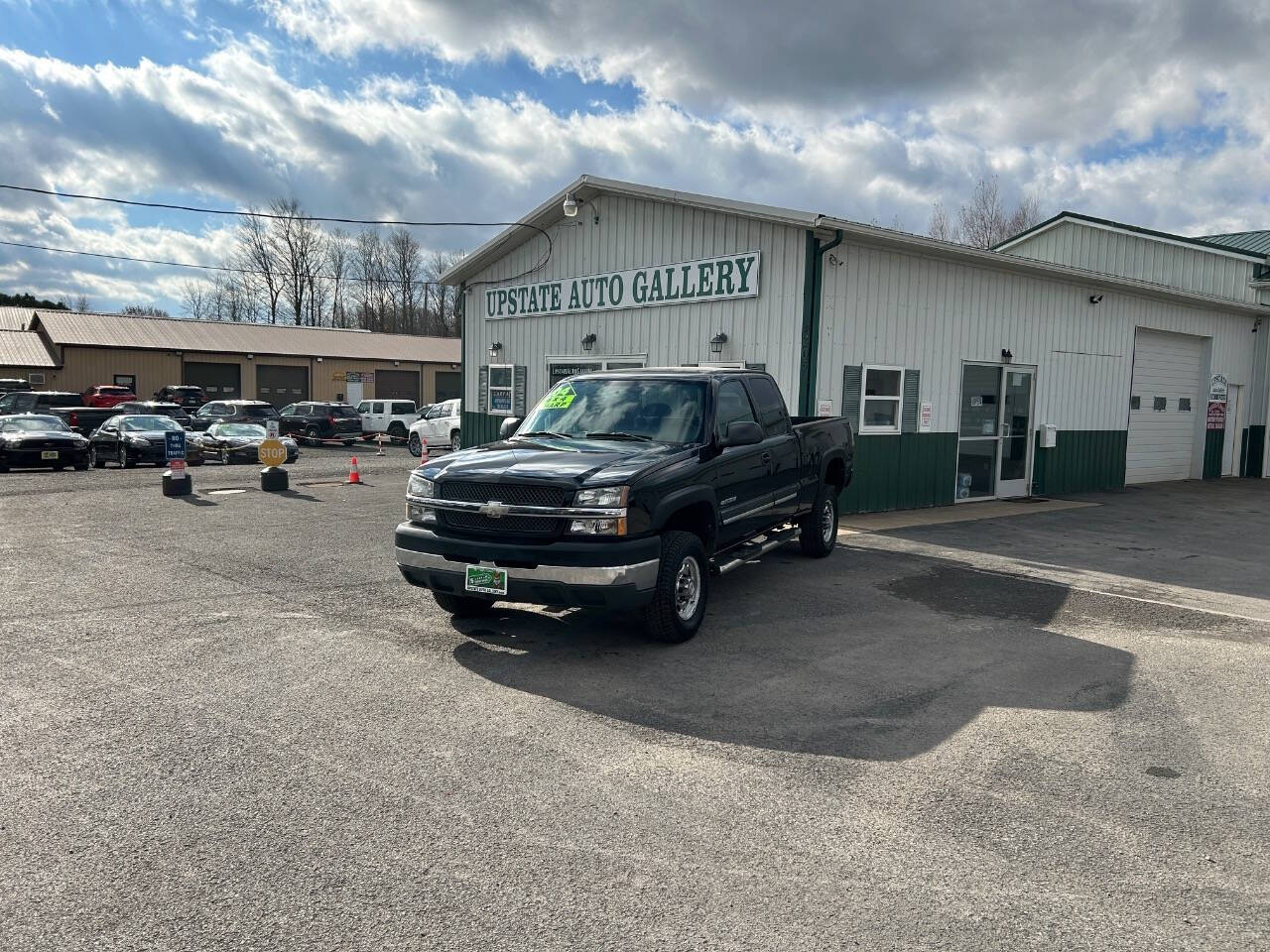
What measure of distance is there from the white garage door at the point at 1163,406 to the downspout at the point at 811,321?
9703 millimetres

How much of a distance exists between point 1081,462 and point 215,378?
4044 centimetres

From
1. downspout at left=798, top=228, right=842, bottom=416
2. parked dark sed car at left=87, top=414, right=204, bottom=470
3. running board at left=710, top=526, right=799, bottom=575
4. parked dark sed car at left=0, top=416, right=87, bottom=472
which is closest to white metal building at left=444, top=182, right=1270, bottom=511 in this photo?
downspout at left=798, top=228, right=842, bottom=416

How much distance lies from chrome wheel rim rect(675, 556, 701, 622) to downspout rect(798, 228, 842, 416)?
6.09 m

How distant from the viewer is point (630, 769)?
14.8 ft

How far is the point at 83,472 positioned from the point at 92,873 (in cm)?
2016

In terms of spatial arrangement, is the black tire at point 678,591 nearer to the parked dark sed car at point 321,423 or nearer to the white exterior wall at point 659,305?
the white exterior wall at point 659,305

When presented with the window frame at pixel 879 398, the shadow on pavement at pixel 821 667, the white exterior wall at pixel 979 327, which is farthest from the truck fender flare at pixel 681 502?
the window frame at pixel 879 398

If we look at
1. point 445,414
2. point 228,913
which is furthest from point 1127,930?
point 445,414

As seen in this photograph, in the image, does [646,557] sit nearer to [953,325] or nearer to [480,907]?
[480,907]

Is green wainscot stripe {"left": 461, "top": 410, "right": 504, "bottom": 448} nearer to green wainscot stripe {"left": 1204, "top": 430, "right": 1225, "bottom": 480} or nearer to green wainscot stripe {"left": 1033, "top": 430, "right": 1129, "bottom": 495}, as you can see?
green wainscot stripe {"left": 1033, "top": 430, "right": 1129, "bottom": 495}

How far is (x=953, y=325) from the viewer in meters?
14.4

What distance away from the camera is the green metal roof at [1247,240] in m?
23.7

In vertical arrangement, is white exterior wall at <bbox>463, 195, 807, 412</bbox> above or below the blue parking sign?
above

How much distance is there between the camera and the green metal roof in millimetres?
23681
